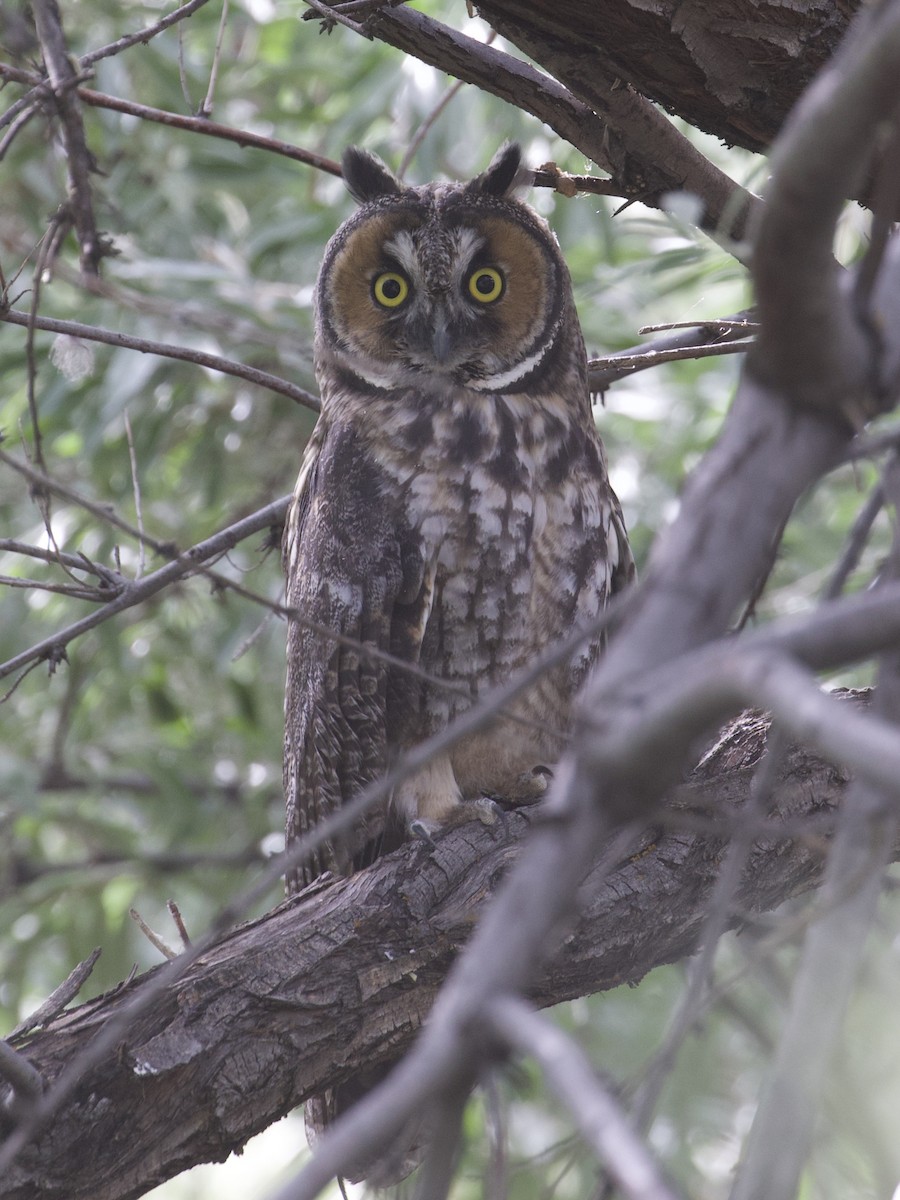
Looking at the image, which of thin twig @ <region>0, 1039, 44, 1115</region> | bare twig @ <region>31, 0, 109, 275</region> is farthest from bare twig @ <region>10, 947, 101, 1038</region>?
bare twig @ <region>31, 0, 109, 275</region>

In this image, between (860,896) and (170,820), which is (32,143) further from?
(860,896)

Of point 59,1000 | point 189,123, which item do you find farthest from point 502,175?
point 59,1000

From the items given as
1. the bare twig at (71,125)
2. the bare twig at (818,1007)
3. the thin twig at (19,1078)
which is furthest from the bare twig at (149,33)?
the bare twig at (818,1007)

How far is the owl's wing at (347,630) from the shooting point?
2355mm

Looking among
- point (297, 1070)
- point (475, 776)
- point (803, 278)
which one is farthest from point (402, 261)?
point (803, 278)

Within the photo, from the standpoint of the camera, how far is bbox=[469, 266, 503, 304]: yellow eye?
2.59 meters

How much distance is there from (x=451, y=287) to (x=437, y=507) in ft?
1.57

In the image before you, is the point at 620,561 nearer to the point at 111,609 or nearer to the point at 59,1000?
the point at 111,609

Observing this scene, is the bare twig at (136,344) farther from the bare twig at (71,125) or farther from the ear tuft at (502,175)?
the ear tuft at (502,175)

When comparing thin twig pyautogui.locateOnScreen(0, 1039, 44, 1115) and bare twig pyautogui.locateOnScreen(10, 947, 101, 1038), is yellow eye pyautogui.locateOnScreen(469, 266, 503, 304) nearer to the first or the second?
bare twig pyautogui.locateOnScreen(10, 947, 101, 1038)

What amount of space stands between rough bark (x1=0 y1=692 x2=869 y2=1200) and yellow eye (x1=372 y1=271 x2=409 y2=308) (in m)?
1.10

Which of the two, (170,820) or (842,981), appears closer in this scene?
(842,981)

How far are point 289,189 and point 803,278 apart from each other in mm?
4271

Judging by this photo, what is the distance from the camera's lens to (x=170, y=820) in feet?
14.9
